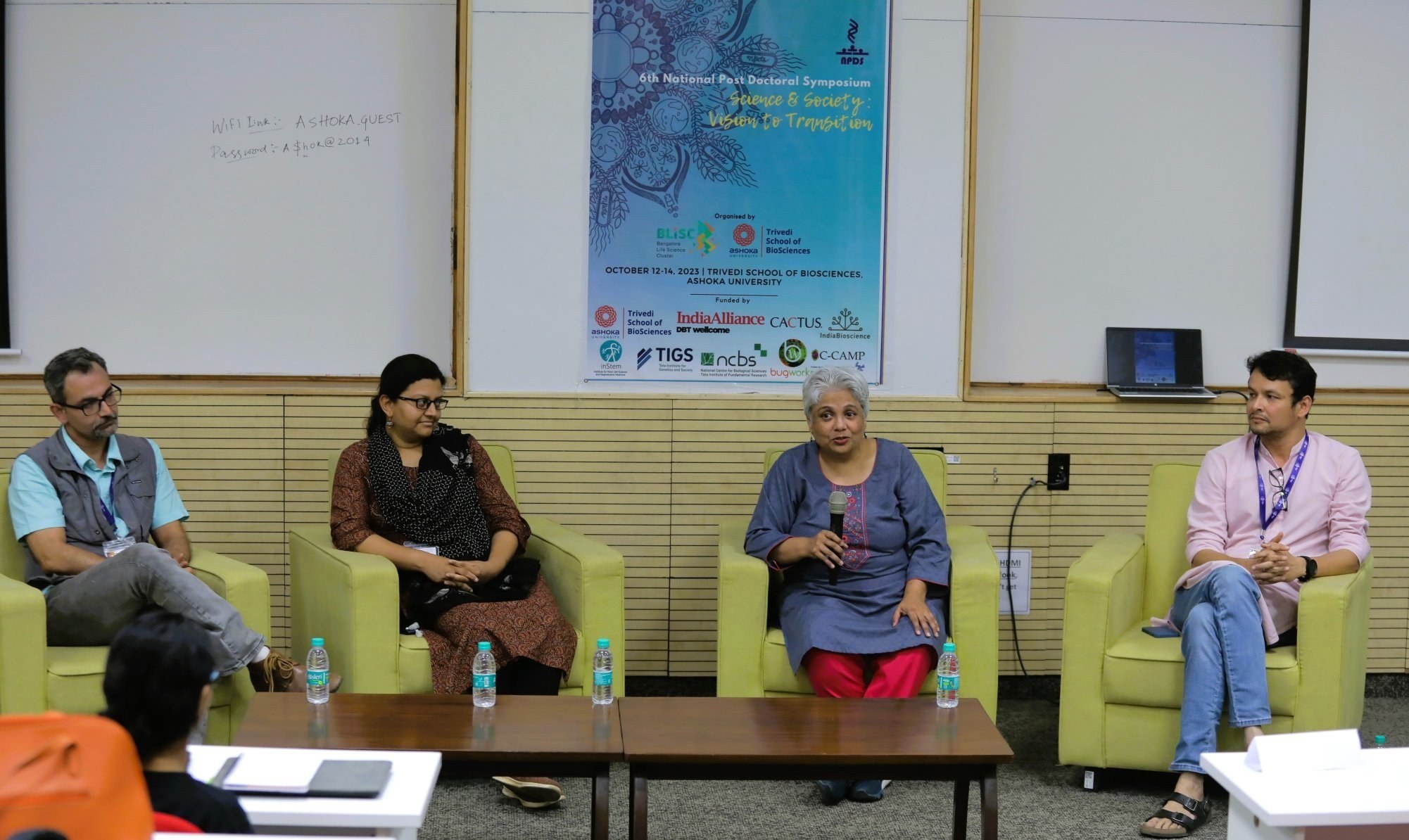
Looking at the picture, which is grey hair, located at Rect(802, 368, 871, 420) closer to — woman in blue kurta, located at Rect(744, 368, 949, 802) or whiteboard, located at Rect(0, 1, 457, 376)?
woman in blue kurta, located at Rect(744, 368, 949, 802)

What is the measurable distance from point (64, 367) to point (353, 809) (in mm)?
2148

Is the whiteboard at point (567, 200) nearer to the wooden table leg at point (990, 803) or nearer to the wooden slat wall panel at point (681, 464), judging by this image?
the wooden slat wall panel at point (681, 464)

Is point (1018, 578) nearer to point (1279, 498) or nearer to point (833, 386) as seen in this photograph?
point (1279, 498)

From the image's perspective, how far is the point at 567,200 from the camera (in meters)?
4.58

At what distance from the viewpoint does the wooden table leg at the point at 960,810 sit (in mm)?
3277

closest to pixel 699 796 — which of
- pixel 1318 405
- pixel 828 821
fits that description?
pixel 828 821

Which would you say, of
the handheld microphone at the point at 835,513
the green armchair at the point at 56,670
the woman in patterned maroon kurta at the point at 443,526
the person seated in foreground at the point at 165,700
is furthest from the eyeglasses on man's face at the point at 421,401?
the person seated in foreground at the point at 165,700

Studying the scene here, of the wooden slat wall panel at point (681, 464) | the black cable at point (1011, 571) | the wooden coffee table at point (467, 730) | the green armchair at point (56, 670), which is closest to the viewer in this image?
the wooden coffee table at point (467, 730)

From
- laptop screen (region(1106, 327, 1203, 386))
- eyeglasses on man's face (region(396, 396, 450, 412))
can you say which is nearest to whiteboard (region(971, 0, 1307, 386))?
laptop screen (region(1106, 327, 1203, 386))

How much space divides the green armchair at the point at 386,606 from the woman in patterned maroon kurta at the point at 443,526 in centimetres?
6

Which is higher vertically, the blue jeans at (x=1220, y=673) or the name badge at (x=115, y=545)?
the name badge at (x=115, y=545)

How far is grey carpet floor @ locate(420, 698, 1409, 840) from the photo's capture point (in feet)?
11.7

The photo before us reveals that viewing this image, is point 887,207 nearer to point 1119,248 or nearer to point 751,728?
point 1119,248

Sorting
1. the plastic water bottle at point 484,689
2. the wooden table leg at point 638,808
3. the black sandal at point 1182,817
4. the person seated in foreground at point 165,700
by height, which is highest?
the person seated in foreground at point 165,700
